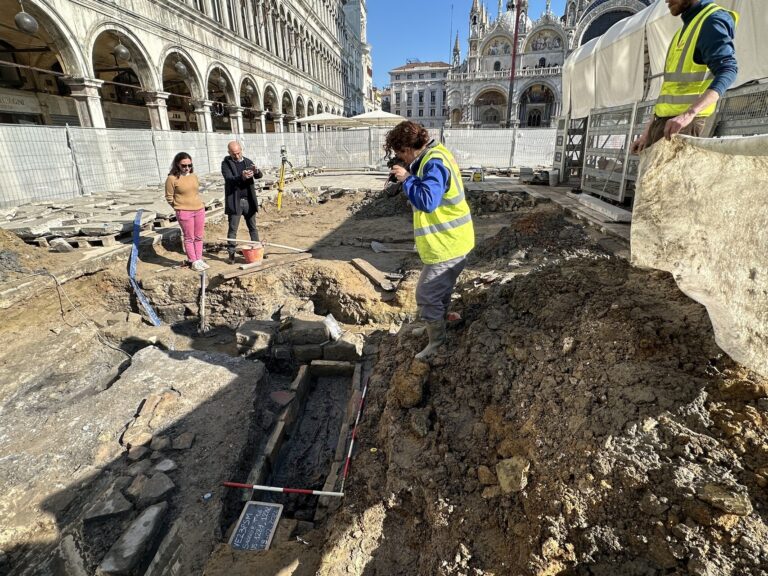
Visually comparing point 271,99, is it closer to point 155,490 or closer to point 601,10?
point 155,490

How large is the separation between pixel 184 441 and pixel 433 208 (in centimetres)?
290

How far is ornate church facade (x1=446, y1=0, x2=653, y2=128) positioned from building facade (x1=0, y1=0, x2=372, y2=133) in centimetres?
2753

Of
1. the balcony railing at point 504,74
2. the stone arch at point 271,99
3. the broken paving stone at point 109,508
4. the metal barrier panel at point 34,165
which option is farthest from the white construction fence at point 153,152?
the balcony railing at point 504,74

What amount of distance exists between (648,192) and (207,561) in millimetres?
4064

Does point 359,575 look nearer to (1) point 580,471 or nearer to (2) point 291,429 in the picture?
(1) point 580,471

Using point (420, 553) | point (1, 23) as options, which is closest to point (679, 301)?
point (420, 553)

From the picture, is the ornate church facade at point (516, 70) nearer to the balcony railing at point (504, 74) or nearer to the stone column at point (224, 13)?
the balcony railing at point (504, 74)

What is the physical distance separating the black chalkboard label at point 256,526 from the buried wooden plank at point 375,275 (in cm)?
344

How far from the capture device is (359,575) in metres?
2.26

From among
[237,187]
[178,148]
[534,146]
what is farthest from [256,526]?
[534,146]

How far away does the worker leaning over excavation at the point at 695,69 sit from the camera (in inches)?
111

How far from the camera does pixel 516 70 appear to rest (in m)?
50.3

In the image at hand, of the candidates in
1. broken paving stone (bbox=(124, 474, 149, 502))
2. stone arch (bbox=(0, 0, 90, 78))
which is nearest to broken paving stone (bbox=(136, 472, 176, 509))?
broken paving stone (bbox=(124, 474, 149, 502))

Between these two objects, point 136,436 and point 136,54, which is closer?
point 136,436
